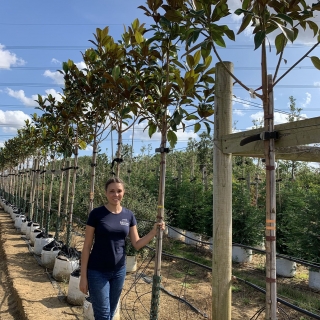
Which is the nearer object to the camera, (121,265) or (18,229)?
(121,265)

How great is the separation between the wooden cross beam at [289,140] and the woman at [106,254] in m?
0.90

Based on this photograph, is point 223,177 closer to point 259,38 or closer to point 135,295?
point 259,38

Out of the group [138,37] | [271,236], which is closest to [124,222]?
[271,236]

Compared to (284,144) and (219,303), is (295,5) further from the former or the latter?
(219,303)

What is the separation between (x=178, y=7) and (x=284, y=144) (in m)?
1.16

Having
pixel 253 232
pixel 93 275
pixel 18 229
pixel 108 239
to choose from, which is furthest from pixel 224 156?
pixel 18 229

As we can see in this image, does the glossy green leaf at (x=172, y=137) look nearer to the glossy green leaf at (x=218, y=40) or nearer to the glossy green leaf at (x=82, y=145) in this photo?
the glossy green leaf at (x=218, y=40)

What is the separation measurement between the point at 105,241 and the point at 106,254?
0.32 ft

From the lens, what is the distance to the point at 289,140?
162 centimetres

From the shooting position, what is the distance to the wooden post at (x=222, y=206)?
211 centimetres

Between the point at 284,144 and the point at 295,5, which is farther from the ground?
the point at 295,5

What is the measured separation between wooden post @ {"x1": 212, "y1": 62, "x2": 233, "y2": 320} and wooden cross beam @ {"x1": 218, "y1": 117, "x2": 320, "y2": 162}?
86 mm

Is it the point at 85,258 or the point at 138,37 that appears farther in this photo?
the point at 138,37

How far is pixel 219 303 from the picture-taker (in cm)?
210
